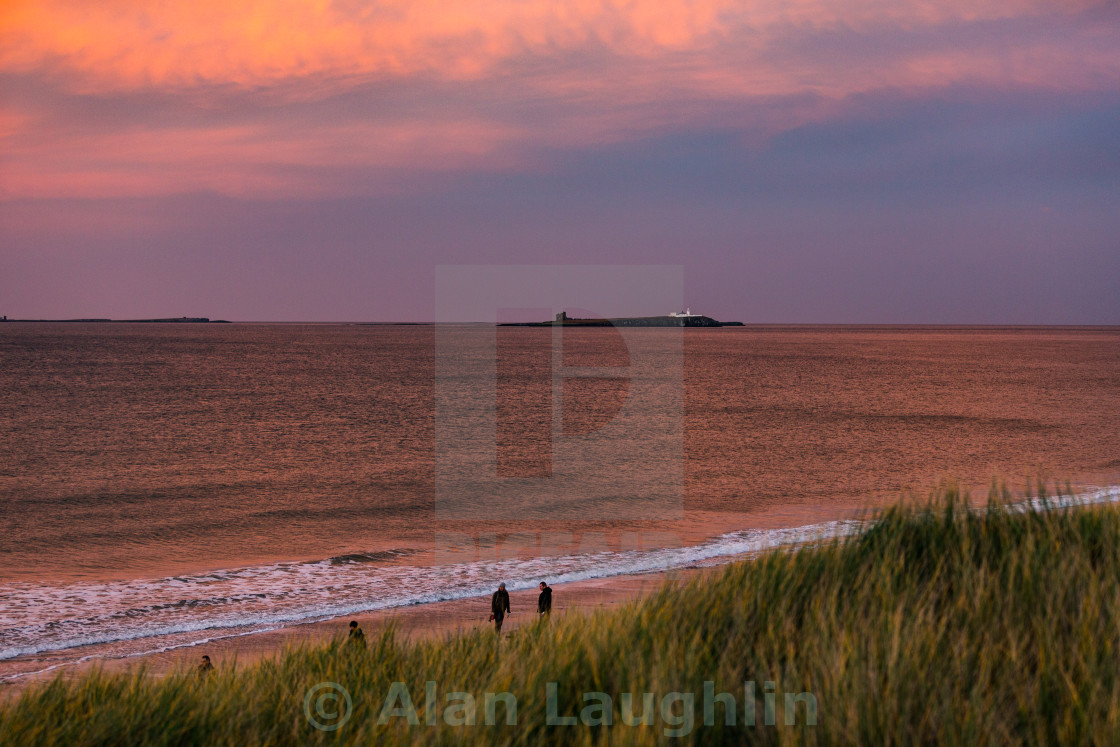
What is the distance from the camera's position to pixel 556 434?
47656 mm

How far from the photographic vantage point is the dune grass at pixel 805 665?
3.77 m

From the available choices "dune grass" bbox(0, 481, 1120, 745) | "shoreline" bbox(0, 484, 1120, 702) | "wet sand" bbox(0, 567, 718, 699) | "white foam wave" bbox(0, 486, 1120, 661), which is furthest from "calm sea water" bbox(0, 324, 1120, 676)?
"dune grass" bbox(0, 481, 1120, 745)

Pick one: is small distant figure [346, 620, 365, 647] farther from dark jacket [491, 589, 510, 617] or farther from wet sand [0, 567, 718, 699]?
dark jacket [491, 589, 510, 617]

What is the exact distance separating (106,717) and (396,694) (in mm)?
1786

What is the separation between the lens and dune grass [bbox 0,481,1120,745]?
12.4 feet

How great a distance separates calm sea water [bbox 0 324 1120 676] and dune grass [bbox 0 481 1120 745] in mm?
4305

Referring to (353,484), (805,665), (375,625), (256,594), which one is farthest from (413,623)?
(353,484)

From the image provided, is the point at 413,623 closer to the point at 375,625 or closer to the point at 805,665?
the point at 375,625

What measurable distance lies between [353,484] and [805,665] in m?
28.7

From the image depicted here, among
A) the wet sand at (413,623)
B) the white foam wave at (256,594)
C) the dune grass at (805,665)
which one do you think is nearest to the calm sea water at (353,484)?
the white foam wave at (256,594)

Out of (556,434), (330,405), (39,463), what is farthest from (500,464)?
(330,405)

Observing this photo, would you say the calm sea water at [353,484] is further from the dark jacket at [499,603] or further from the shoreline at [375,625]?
the dark jacket at [499,603]

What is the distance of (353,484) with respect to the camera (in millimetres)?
31422

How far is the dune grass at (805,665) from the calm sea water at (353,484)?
4.30 m
